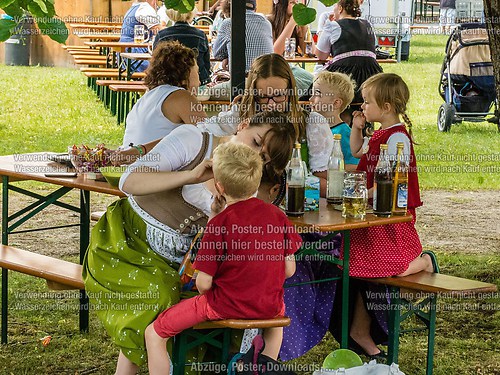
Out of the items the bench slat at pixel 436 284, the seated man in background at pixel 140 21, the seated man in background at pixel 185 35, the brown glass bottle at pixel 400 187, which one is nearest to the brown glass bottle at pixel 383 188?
the brown glass bottle at pixel 400 187

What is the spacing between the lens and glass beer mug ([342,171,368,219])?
12.9ft

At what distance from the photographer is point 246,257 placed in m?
3.34

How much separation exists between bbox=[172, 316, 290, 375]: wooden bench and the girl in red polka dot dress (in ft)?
2.68

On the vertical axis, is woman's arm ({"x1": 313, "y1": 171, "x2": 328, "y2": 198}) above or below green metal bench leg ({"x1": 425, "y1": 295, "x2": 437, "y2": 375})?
above

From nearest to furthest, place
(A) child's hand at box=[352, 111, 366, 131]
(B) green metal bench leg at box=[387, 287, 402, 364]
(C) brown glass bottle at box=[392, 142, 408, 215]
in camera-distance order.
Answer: (C) brown glass bottle at box=[392, 142, 408, 215]
(B) green metal bench leg at box=[387, 287, 402, 364]
(A) child's hand at box=[352, 111, 366, 131]

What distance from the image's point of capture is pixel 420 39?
25234mm

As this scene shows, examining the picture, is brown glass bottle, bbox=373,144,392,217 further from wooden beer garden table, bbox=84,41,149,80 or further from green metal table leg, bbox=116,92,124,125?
green metal table leg, bbox=116,92,124,125

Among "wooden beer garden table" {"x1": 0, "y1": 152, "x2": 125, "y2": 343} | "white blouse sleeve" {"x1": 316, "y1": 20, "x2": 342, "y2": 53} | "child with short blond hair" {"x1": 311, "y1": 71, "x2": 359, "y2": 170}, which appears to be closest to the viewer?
"wooden beer garden table" {"x1": 0, "y1": 152, "x2": 125, "y2": 343}

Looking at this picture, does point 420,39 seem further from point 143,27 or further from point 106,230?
point 106,230

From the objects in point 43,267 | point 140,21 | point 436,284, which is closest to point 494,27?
point 436,284

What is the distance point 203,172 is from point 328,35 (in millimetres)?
4859

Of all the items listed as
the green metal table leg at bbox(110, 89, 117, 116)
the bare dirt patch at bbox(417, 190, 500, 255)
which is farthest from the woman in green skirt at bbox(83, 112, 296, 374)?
the green metal table leg at bbox(110, 89, 117, 116)

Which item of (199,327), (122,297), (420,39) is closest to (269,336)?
(199,327)

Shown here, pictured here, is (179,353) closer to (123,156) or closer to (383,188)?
(383,188)
